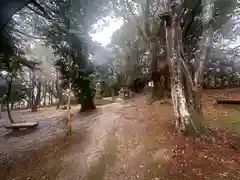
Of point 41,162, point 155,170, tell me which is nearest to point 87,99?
point 41,162

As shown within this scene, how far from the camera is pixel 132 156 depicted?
4.62 m

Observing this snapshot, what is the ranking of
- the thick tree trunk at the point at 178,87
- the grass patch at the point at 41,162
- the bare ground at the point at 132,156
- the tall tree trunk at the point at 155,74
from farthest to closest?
the tall tree trunk at the point at 155,74 < the thick tree trunk at the point at 178,87 < the grass patch at the point at 41,162 < the bare ground at the point at 132,156

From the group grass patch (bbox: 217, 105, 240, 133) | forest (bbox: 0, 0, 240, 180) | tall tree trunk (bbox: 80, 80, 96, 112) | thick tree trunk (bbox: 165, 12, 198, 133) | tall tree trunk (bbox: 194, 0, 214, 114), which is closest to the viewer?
forest (bbox: 0, 0, 240, 180)

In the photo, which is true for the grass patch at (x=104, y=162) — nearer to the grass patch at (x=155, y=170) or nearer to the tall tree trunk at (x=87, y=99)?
the grass patch at (x=155, y=170)

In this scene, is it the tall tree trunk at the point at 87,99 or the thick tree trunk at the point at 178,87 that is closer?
the thick tree trunk at the point at 178,87

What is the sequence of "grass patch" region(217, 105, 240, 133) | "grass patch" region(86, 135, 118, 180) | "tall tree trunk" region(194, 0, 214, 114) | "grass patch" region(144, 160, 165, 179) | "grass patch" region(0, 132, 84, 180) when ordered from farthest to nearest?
"grass patch" region(217, 105, 240, 133), "tall tree trunk" region(194, 0, 214, 114), "grass patch" region(0, 132, 84, 180), "grass patch" region(86, 135, 118, 180), "grass patch" region(144, 160, 165, 179)

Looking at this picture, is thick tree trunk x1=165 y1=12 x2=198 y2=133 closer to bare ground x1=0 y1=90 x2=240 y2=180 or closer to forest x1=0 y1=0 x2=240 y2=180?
forest x1=0 y1=0 x2=240 y2=180

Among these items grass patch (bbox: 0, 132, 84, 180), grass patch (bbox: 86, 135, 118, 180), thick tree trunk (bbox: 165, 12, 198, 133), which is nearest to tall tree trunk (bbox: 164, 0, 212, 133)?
thick tree trunk (bbox: 165, 12, 198, 133)

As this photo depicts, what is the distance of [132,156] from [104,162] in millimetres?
742

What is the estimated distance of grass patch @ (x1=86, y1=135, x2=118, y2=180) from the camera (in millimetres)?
3987

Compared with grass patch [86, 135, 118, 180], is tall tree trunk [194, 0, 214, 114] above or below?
above

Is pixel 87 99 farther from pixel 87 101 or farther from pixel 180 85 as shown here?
pixel 180 85

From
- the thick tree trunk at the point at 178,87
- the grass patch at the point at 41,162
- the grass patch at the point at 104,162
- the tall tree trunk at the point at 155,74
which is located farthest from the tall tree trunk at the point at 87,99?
the thick tree trunk at the point at 178,87

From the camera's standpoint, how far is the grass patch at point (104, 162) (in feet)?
13.1
